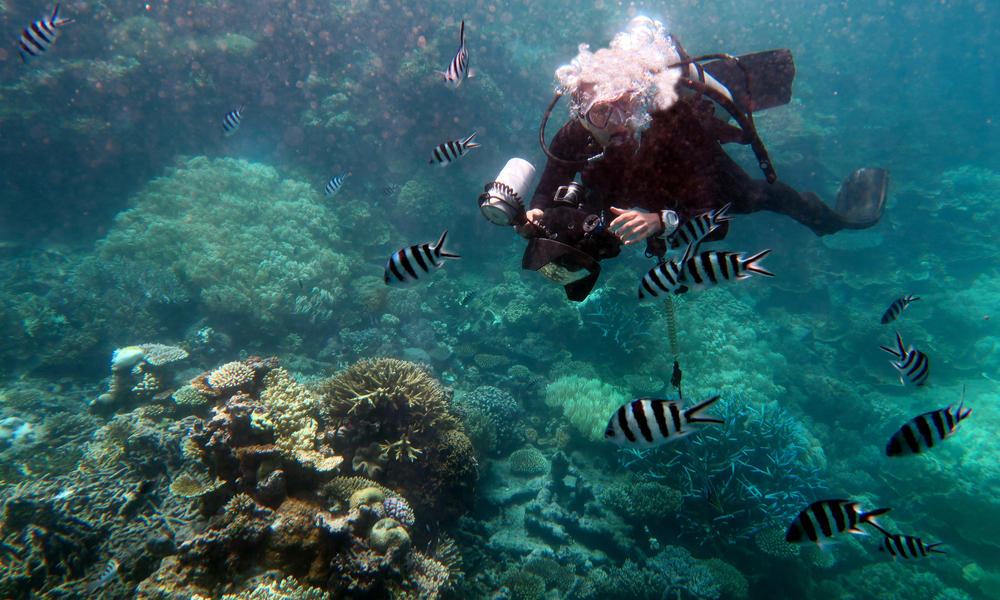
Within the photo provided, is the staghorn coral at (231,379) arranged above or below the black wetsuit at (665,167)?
below

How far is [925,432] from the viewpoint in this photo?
8.50ft

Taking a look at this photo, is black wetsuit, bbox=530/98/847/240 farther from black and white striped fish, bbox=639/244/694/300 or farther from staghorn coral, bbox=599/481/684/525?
staghorn coral, bbox=599/481/684/525

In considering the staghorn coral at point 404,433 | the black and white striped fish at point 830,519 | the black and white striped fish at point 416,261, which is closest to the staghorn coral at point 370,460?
the staghorn coral at point 404,433

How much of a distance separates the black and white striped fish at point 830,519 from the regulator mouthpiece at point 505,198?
8.47 feet

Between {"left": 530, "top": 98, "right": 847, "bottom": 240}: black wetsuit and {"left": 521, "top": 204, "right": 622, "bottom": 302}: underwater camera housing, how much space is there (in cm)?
38

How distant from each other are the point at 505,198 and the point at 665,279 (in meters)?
1.18

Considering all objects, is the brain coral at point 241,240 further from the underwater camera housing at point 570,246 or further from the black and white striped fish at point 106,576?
the underwater camera housing at point 570,246

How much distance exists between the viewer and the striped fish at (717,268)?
2.13 metres

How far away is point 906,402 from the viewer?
10.2 metres

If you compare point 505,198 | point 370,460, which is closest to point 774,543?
point 370,460

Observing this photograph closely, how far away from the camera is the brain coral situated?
29.4 feet

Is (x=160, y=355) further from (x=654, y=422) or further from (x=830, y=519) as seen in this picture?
(x=830, y=519)

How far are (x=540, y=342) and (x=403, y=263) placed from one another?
20.6ft

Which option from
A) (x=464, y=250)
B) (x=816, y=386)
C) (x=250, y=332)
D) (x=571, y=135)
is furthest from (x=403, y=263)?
(x=816, y=386)
